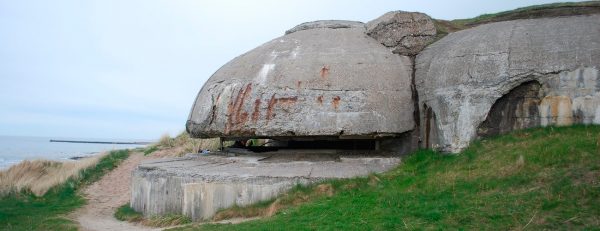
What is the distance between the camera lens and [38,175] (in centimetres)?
1734

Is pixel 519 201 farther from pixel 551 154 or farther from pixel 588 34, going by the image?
pixel 588 34

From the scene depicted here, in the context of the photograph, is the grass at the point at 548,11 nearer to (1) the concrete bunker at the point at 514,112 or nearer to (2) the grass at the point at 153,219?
(1) the concrete bunker at the point at 514,112

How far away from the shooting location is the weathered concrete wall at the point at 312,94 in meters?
9.73

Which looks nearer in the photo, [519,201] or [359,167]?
[519,201]

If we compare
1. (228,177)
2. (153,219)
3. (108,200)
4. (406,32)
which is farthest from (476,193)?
(108,200)

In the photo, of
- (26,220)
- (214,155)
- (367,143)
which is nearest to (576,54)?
(367,143)

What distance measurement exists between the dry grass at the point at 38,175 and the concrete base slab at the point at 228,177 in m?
5.53

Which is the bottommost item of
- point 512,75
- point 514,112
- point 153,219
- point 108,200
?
point 108,200

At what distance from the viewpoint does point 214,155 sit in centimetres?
1151

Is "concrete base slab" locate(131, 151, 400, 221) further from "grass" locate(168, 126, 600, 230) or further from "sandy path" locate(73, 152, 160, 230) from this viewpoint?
"sandy path" locate(73, 152, 160, 230)

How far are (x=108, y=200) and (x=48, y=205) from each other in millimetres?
1524

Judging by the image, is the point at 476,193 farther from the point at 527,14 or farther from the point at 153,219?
the point at 153,219

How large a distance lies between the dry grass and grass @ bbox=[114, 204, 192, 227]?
195 inches

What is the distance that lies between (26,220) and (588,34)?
10.8 m
